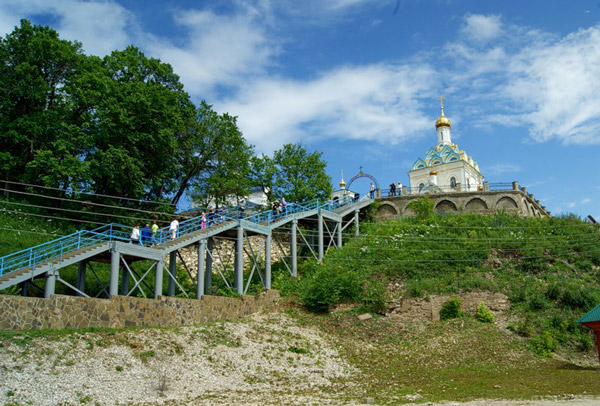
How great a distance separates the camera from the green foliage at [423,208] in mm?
39438

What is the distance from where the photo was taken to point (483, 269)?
29859 millimetres

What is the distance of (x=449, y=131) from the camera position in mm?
66875

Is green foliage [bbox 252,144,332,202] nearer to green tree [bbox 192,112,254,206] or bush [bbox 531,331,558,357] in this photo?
green tree [bbox 192,112,254,206]

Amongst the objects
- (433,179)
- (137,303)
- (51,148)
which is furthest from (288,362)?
(433,179)

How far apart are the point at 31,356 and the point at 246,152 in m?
27.8

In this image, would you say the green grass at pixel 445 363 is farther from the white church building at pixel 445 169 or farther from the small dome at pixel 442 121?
the small dome at pixel 442 121

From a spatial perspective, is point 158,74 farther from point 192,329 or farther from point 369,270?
point 192,329

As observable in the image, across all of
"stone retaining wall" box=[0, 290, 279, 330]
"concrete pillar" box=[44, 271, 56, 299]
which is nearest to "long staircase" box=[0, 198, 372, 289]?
"concrete pillar" box=[44, 271, 56, 299]

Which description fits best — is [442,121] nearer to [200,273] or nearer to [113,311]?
[200,273]

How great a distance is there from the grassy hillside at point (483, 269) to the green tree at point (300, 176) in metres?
4.86

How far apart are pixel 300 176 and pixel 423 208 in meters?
8.88

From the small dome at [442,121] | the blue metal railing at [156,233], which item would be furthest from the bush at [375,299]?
the small dome at [442,121]

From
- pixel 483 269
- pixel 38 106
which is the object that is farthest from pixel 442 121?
pixel 38 106

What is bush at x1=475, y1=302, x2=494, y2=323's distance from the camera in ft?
83.6
